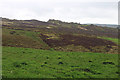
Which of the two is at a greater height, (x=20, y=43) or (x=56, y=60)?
(x=20, y=43)

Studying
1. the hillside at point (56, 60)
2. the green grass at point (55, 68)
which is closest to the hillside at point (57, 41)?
the hillside at point (56, 60)

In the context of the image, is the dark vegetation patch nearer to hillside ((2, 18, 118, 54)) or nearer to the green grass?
hillside ((2, 18, 118, 54))

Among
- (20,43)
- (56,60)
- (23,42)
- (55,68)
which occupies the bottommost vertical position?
(55,68)

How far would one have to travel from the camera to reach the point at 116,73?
1945cm

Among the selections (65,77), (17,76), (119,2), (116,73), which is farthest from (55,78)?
(119,2)

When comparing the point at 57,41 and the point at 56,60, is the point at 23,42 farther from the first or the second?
the point at 56,60

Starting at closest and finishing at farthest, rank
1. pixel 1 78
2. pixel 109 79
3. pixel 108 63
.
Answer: pixel 1 78 → pixel 109 79 → pixel 108 63

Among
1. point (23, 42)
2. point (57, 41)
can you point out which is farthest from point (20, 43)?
point (57, 41)

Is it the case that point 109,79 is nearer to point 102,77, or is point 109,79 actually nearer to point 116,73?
point 102,77

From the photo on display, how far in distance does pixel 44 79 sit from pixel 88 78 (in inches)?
234

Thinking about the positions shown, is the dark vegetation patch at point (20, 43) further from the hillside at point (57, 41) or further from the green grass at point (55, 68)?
the green grass at point (55, 68)

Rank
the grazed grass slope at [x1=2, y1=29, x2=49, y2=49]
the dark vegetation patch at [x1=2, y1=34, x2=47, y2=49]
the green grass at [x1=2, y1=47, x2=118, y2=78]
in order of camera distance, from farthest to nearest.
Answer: the grazed grass slope at [x1=2, y1=29, x2=49, y2=49]
the dark vegetation patch at [x1=2, y1=34, x2=47, y2=49]
the green grass at [x1=2, y1=47, x2=118, y2=78]

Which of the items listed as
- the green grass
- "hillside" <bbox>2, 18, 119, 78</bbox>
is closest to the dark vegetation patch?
"hillside" <bbox>2, 18, 119, 78</bbox>

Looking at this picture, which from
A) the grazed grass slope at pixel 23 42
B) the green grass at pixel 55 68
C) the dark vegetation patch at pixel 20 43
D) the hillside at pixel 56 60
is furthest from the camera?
the grazed grass slope at pixel 23 42
